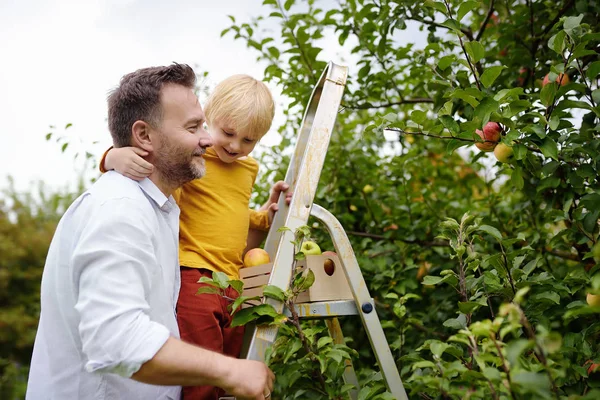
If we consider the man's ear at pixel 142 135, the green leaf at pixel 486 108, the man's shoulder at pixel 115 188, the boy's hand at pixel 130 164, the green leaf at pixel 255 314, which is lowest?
the green leaf at pixel 255 314

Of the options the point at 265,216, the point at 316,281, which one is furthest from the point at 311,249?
the point at 265,216

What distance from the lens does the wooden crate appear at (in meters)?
1.81

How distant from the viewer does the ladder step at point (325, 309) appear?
174 centimetres

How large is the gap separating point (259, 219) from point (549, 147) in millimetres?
1110

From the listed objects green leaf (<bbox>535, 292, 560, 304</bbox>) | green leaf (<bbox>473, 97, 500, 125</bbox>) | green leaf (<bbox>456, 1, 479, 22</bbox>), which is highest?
green leaf (<bbox>456, 1, 479, 22</bbox>)

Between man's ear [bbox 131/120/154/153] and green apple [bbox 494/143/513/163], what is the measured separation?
48.7 inches

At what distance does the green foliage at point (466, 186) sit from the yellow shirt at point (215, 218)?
1.25 feet

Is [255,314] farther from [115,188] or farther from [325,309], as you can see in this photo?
[115,188]

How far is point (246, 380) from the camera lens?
1427 mm

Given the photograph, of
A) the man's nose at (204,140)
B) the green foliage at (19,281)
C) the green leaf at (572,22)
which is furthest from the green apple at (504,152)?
the green foliage at (19,281)

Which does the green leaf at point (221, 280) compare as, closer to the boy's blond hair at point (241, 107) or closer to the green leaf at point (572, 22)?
the boy's blond hair at point (241, 107)

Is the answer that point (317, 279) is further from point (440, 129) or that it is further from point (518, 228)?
point (518, 228)

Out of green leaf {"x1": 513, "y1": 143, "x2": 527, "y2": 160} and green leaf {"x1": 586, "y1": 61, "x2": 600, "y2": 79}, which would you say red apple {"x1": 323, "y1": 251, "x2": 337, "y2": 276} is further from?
green leaf {"x1": 586, "y1": 61, "x2": 600, "y2": 79}

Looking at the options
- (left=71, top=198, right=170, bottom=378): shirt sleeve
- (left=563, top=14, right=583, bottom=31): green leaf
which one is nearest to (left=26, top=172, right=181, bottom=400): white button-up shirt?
(left=71, top=198, right=170, bottom=378): shirt sleeve
